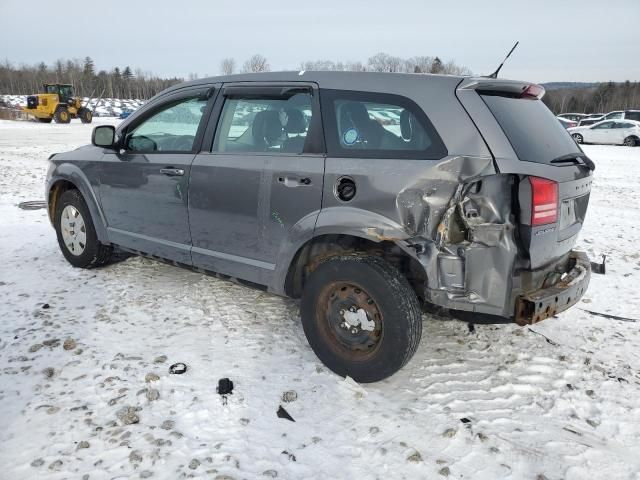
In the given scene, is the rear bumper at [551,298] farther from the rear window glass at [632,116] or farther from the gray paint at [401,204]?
the rear window glass at [632,116]

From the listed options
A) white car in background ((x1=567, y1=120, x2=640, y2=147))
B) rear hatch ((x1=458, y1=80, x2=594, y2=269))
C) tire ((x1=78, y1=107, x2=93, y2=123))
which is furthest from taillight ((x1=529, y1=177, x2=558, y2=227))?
tire ((x1=78, y1=107, x2=93, y2=123))

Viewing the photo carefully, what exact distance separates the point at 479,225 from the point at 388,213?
1.66 feet

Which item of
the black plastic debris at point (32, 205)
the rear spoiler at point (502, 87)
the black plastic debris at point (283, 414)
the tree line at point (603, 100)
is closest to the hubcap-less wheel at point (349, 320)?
the black plastic debris at point (283, 414)

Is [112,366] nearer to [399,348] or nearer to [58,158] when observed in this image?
[399,348]

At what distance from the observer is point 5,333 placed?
11.5ft

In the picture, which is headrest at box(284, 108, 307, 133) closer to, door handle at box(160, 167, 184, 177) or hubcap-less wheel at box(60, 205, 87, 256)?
door handle at box(160, 167, 184, 177)

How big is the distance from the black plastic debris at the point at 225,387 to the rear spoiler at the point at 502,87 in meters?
2.22

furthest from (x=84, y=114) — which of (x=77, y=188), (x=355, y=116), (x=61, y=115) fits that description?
(x=355, y=116)

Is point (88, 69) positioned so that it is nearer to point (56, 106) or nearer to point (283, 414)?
point (56, 106)

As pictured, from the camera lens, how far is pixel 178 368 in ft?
10.3

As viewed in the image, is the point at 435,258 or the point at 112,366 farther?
the point at 112,366

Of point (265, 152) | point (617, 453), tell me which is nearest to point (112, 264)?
point (265, 152)

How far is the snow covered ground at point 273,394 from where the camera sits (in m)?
2.37

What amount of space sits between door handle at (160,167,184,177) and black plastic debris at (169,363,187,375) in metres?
1.45
